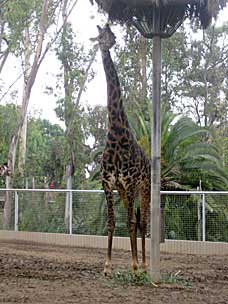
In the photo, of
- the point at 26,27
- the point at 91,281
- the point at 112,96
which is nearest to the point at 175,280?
the point at 91,281

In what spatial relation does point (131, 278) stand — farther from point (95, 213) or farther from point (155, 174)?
point (95, 213)

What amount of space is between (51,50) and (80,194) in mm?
8658

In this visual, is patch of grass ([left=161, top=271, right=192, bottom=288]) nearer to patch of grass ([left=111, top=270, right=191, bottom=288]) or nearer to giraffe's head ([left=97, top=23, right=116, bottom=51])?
patch of grass ([left=111, top=270, right=191, bottom=288])

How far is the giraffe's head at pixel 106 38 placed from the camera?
28.2ft

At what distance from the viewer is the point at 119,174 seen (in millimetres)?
8383

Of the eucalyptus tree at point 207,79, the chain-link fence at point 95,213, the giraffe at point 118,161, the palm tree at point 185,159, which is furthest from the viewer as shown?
the eucalyptus tree at point 207,79

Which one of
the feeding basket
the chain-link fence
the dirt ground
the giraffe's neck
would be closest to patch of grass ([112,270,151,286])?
the dirt ground

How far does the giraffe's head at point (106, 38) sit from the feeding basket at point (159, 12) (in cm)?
49

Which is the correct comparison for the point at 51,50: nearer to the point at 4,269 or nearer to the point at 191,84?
the point at 191,84

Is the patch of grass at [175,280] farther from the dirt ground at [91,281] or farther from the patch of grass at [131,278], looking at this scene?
the patch of grass at [131,278]

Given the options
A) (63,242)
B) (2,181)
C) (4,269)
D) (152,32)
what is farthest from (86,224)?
(2,181)

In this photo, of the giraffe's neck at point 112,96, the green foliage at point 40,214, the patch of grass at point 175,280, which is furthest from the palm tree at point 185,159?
the patch of grass at point 175,280

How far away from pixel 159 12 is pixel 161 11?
34mm

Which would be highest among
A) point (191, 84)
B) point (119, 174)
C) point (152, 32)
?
point (191, 84)
